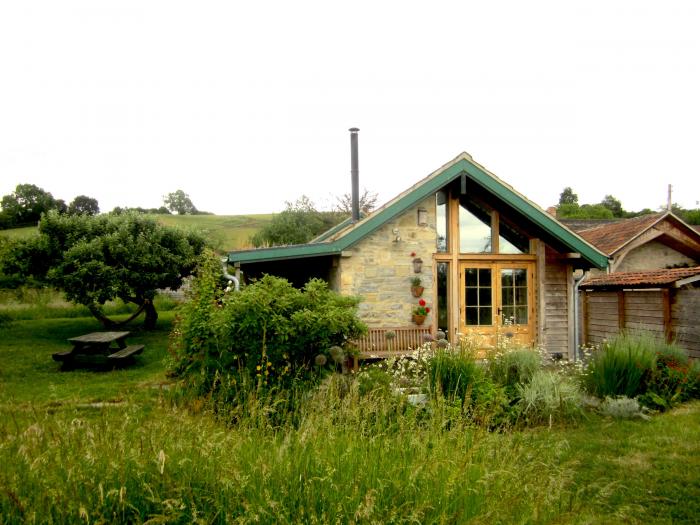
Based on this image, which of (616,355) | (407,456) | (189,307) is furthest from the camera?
(616,355)

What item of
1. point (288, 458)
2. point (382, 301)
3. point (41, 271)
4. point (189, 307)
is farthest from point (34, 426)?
point (41, 271)

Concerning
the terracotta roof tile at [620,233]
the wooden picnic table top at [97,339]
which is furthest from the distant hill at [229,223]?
the wooden picnic table top at [97,339]

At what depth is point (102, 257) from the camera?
14109 millimetres

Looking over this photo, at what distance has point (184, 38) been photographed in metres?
8.03

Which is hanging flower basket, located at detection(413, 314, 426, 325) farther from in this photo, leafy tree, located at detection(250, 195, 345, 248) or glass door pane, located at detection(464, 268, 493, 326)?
leafy tree, located at detection(250, 195, 345, 248)

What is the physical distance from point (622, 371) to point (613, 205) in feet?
184

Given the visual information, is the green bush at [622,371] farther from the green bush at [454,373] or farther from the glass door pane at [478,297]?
the glass door pane at [478,297]

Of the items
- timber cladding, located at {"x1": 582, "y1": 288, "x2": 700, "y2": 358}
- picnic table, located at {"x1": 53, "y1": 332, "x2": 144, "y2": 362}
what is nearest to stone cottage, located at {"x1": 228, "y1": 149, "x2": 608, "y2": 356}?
timber cladding, located at {"x1": 582, "y1": 288, "x2": 700, "y2": 358}

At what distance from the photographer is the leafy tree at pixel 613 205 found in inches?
2125

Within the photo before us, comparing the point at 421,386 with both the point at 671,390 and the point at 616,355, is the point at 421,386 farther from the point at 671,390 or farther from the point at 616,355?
the point at 671,390

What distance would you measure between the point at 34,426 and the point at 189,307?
149 inches

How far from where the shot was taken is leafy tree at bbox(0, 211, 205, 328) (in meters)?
13.9

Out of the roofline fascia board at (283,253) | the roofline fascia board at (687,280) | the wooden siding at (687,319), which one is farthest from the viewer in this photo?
the roofline fascia board at (687,280)

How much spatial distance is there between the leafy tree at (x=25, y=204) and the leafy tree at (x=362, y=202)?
27474mm
